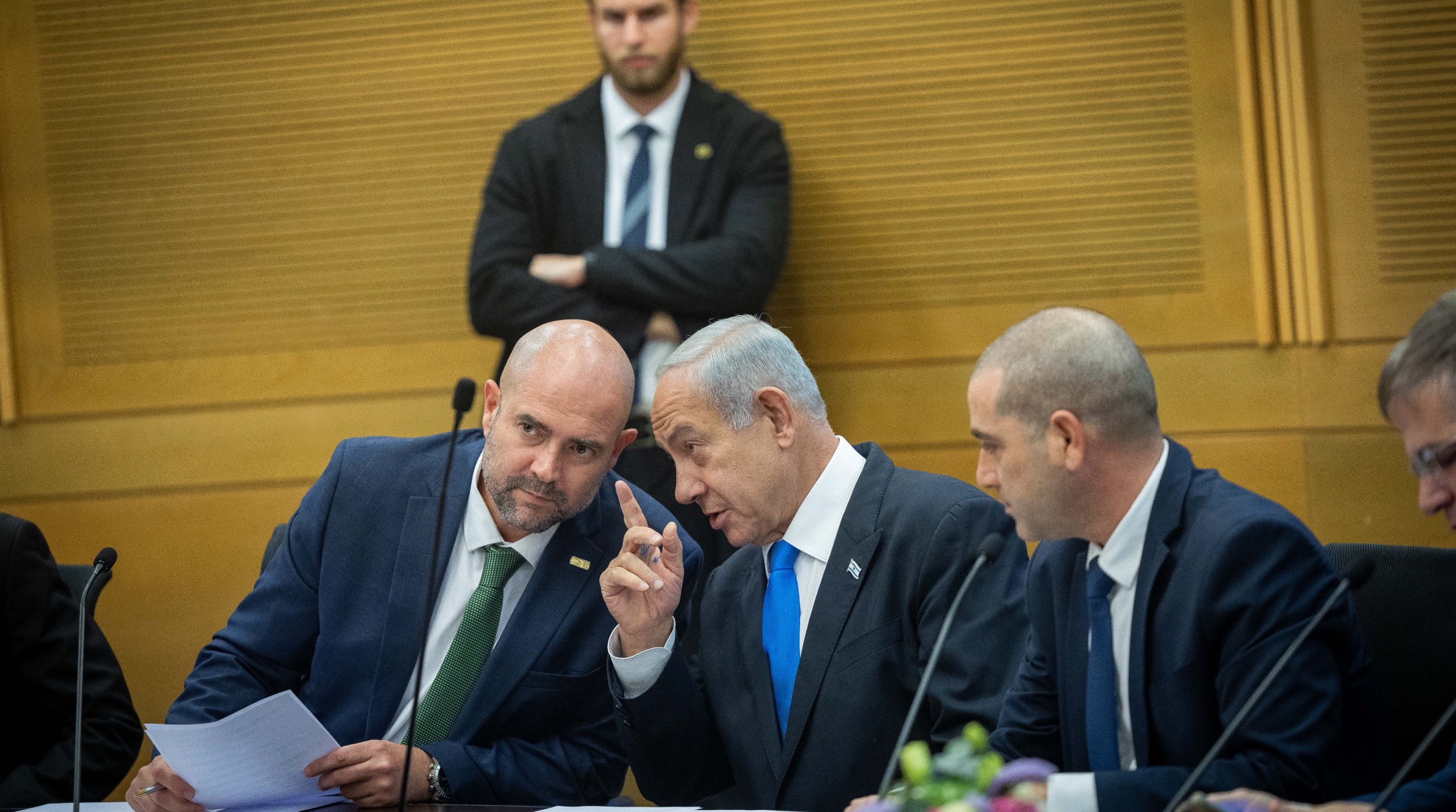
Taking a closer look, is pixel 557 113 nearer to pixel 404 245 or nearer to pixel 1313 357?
pixel 404 245

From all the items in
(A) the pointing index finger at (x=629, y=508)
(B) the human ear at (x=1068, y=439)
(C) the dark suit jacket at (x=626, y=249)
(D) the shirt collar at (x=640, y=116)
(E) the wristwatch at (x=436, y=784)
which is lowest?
(E) the wristwatch at (x=436, y=784)

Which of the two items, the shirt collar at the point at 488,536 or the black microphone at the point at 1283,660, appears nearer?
the black microphone at the point at 1283,660

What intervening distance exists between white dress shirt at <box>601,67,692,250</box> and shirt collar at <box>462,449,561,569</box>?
5.05 feet

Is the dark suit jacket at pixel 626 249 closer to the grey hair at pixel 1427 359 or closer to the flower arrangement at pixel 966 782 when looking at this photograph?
the grey hair at pixel 1427 359

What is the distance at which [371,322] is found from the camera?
4.91 meters

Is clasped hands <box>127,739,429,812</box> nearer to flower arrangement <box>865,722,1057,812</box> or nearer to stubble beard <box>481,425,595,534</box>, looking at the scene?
stubble beard <box>481,425,595,534</box>

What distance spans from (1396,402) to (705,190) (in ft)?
8.45

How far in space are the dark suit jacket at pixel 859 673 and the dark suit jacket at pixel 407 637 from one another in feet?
0.62

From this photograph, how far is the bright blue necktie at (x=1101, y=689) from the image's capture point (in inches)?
75.6

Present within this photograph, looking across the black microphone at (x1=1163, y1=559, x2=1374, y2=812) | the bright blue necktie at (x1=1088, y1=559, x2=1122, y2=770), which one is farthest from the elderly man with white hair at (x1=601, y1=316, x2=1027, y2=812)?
the black microphone at (x1=1163, y1=559, x2=1374, y2=812)

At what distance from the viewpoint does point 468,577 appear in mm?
2658

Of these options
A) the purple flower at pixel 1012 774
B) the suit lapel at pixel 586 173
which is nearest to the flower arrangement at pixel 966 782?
the purple flower at pixel 1012 774

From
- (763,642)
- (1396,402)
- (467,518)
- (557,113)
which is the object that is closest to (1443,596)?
(1396,402)

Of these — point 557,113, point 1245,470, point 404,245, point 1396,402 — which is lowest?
point 1245,470
